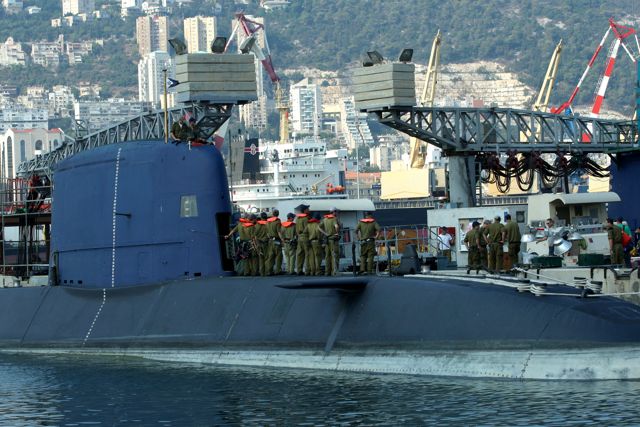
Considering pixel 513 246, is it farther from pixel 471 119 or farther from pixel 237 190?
pixel 237 190

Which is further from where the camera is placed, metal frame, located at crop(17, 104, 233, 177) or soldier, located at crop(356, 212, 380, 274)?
metal frame, located at crop(17, 104, 233, 177)

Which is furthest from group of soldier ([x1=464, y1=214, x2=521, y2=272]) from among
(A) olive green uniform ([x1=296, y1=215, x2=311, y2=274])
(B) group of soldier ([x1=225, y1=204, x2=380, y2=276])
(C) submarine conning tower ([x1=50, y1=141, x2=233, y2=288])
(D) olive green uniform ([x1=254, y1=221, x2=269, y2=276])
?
(C) submarine conning tower ([x1=50, y1=141, x2=233, y2=288])

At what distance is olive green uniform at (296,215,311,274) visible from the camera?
26.2 metres

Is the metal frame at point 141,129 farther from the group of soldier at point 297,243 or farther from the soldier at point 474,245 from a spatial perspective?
the soldier at point 474,245

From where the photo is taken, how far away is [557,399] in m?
19.6

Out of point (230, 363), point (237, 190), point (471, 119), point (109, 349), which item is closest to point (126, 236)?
point (109, 349)

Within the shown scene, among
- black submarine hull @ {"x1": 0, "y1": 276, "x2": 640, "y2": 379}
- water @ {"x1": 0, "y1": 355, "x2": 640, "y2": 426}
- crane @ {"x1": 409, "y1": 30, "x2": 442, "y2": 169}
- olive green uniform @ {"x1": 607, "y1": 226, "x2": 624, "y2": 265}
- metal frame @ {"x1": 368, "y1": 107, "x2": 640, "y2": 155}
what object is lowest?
water @ {"x1": 0, "y1": 355, "x2": 640, "y2": 426}

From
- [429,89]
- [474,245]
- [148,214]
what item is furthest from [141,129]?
[429,89]

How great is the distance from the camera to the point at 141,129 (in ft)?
166

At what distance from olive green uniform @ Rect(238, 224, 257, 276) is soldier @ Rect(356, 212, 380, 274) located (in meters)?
2.20

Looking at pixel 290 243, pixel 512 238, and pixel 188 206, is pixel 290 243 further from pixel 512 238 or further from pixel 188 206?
pixel 512 238

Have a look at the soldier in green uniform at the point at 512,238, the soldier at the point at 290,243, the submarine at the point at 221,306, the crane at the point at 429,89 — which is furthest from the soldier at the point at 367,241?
the crane at the point at 429,89

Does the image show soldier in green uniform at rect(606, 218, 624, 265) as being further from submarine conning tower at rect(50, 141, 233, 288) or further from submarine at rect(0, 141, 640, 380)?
submarine conning tower at rect(50, 141, 233, 288)

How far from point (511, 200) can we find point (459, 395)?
10222 centimetres
